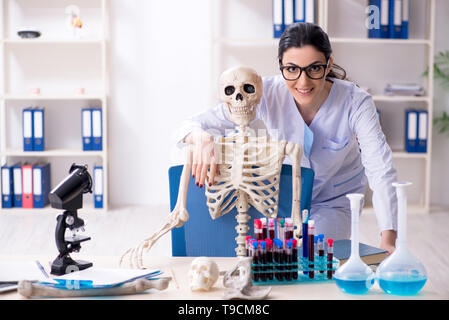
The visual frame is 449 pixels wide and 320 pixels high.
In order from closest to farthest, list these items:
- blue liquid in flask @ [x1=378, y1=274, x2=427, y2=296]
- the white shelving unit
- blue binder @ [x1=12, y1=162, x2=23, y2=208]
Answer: blue liquid in flask @ [x1=378, y1=274, x2=427, y2=296]
blue binder @ [x1=12, y1=162, x2=23, y2=208]
the white shelving unit

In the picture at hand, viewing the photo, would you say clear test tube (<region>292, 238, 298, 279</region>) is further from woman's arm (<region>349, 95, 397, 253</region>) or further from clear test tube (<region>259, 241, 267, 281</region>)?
woman's arm (<region>349, 95, 397, 253</region>)

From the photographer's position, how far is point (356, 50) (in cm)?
469

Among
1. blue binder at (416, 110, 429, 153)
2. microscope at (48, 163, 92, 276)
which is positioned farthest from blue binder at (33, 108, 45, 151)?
microscope at (48, 163, 92, 276)

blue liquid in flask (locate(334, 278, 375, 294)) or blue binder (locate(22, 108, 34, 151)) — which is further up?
blue binder (locate(22, 108, 34, 151))

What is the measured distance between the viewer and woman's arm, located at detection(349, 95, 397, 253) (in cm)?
179

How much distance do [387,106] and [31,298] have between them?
12.8ft

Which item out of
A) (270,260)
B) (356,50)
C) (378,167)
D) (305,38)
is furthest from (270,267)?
(356,50)

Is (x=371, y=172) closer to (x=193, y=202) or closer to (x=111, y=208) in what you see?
(x=193, y=202)

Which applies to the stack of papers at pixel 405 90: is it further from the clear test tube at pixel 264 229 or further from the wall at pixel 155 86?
the clear test tube at pixel 264 229

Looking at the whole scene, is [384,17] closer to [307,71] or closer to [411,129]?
[411,129]

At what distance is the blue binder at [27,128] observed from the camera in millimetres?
4430

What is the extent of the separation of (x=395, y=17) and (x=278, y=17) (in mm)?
851

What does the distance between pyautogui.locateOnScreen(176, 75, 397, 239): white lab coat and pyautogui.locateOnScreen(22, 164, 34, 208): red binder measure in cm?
277
